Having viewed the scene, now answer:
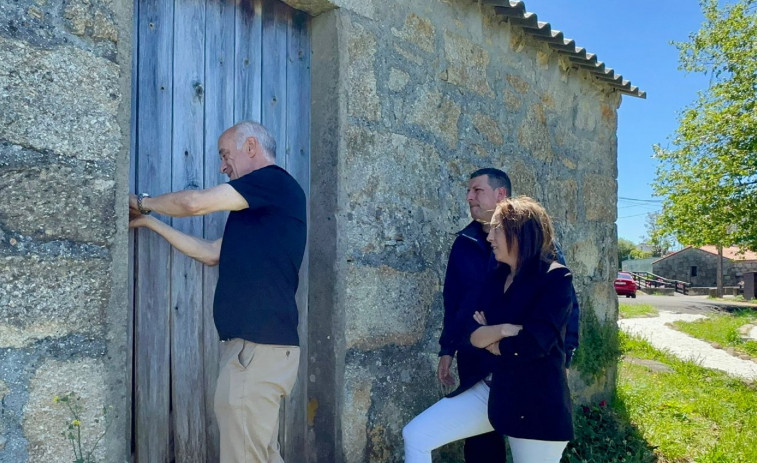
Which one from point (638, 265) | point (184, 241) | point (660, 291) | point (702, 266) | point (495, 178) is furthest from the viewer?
point (638, 265)

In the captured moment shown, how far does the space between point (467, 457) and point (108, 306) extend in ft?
6.07

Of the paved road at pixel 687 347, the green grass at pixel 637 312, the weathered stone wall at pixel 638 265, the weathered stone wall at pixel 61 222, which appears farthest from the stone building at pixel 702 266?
the weathered stone wall at pixel 61 222

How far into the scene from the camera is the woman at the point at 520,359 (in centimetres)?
233

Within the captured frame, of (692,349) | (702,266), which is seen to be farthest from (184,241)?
(702,266)

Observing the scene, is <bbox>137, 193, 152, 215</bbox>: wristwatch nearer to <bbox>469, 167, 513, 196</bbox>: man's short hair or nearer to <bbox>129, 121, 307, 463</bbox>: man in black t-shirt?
<bbox>129, 121, 307, 463</bbox>: man in black t-shirt

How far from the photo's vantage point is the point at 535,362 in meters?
2.39

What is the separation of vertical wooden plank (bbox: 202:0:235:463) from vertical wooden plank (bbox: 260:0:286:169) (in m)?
0.18

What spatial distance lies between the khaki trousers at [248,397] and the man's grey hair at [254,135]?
2.42ft

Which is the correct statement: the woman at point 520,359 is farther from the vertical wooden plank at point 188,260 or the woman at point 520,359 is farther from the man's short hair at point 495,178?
the vertical wooden plank at point 188,260

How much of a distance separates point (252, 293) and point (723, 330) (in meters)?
12.6

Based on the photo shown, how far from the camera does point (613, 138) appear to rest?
5.64 metres

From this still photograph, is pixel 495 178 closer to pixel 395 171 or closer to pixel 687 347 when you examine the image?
pixel 395 171

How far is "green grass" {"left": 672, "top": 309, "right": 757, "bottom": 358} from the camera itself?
34.0ft

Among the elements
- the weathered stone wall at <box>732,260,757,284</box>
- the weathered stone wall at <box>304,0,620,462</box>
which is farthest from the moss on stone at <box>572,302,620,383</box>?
Answer: the weathered stone wall at <box>732,260,757,284</box>
